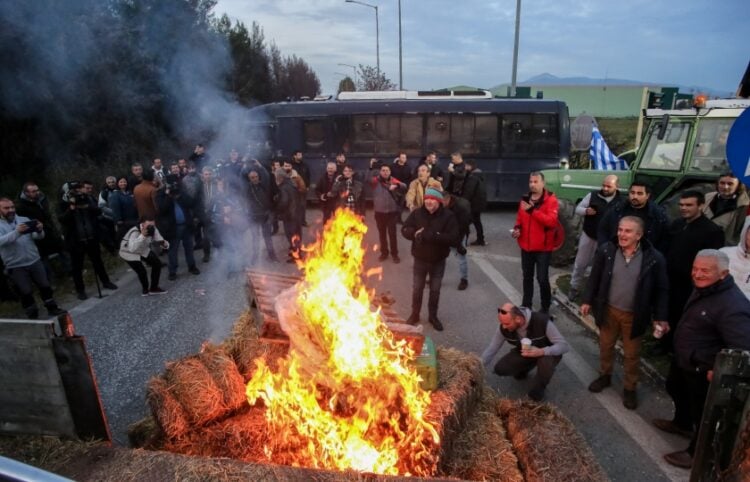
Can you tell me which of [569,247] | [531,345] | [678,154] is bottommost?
[569,247]

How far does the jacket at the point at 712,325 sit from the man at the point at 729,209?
7.95 ft

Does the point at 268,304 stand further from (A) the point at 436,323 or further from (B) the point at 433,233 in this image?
(A) the point at 436,323

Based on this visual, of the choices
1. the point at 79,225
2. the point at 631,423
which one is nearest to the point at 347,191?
the point at 79,225

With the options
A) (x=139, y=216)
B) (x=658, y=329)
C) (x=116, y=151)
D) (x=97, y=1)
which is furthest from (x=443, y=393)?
(x=116, y=151)

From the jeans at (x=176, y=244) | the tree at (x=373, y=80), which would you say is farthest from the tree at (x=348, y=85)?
the jeans at (x=176, y=244)

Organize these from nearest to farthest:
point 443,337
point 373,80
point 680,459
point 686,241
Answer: point 680,459
point 686,241
point 443,337
point 373,80

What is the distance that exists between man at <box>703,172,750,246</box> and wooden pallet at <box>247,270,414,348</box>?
4297mm

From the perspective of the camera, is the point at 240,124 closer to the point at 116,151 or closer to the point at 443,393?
the point at 116,151

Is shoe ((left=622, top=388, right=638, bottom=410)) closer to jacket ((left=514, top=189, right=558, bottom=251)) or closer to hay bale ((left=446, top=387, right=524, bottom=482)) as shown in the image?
hay bale ((left=446, top=387, right=524, bottom=482))

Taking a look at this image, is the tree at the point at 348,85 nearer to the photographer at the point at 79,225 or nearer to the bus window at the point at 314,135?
the bus window at the point at 314,135

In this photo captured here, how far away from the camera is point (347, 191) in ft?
30.8

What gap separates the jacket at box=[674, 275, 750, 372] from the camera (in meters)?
3.66

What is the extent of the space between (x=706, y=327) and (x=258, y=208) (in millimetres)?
7221

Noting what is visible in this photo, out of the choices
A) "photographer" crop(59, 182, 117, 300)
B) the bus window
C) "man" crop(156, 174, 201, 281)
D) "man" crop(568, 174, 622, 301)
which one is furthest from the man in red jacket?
the bus window
